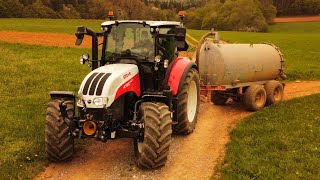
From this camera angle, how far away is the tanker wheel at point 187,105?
925 centimetres

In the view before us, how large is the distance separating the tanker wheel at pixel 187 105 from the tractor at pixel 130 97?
0.08 ft

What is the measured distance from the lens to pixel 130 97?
319 inches

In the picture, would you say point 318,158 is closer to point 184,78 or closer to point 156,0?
point 184,78

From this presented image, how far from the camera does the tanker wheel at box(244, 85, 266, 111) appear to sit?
40.4 feet

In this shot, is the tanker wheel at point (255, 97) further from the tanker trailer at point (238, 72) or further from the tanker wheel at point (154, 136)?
the tanker wheel at point (154, 136)

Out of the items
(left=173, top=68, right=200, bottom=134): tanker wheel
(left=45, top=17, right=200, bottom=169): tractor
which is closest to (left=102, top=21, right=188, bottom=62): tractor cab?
(left=45, top=17, right=200, bottom=169): tractor

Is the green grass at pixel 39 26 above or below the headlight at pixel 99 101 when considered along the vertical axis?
above

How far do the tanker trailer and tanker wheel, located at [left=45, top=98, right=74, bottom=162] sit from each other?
5.86 metres

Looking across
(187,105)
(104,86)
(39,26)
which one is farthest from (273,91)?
(39,26)

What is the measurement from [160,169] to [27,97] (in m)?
7.39

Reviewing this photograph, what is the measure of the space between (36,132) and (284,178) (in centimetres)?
600

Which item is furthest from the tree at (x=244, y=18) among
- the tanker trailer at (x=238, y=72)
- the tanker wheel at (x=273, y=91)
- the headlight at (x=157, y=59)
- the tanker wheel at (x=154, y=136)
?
the tanker wheel at (x=154, y=136)

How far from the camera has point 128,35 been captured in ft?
28.3

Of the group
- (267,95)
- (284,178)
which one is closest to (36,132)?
(284,178)
